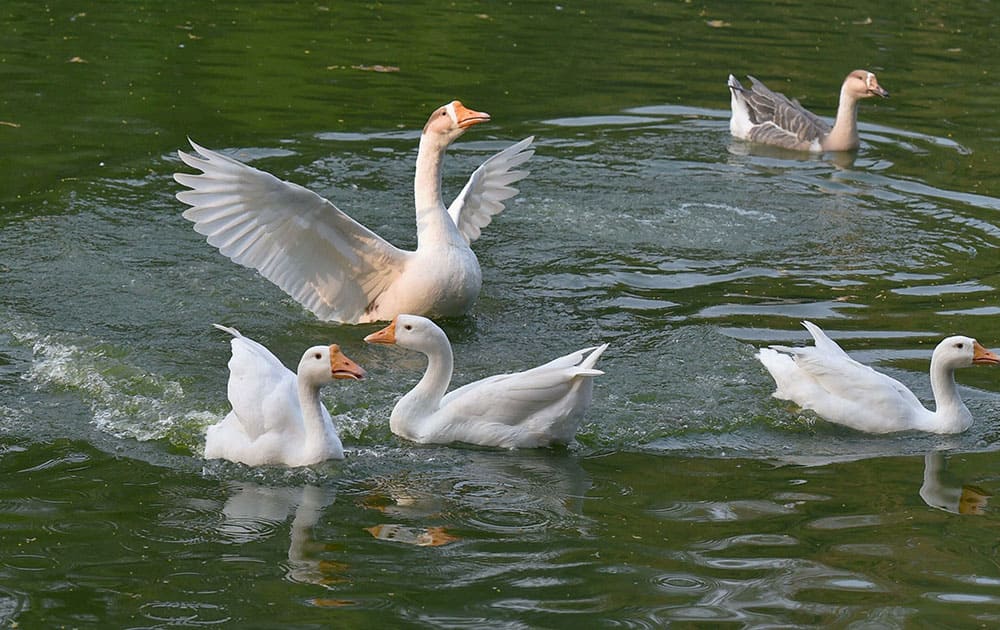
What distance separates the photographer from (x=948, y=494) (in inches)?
314

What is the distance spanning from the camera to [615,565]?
6887mm

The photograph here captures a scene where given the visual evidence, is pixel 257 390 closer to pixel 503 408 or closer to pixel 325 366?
pixel 325 366

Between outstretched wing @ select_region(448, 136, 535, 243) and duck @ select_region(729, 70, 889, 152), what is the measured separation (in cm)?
537

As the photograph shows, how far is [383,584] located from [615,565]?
3.49ft

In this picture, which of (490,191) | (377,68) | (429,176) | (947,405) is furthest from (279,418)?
(377,68)

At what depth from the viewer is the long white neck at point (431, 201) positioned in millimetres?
10977

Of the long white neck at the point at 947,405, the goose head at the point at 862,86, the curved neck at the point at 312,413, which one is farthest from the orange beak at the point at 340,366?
the goose head at the point at 862,86

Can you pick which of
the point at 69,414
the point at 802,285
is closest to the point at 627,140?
the point at 802,285

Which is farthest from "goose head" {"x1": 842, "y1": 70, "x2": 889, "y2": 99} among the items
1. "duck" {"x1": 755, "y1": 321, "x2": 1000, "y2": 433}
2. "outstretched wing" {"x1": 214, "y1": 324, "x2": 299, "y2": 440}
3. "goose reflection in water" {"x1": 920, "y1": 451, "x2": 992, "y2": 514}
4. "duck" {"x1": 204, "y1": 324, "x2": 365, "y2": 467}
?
"duck" {"x1": 204, "y1": 324, "x2": 365, "y2": 467}

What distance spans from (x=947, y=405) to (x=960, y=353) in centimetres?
31

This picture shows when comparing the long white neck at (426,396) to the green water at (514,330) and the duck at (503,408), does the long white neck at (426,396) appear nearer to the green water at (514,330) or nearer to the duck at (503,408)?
the duck at (503,408)

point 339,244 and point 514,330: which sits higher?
point 339,244

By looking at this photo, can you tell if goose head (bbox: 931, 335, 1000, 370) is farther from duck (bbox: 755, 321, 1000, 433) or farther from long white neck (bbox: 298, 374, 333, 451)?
long white neck (bbox: 298, 374, 333, 451)

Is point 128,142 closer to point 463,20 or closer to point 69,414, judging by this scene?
point 69,414
